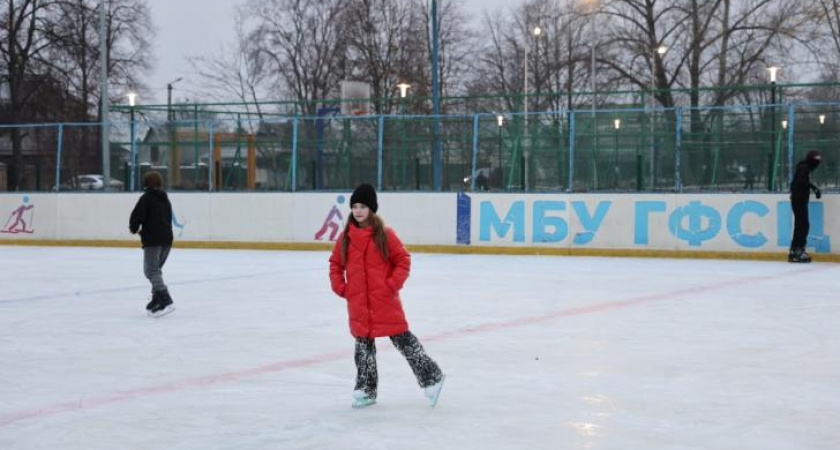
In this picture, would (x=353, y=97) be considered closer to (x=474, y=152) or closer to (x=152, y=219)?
(x=474, y=152)

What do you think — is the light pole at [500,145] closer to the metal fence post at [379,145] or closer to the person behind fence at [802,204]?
the metal fence post at [379,145]

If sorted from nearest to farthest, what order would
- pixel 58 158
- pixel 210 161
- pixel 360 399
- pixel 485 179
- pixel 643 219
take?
pixel 360 399 < pixel 643 219 < pixel 485 179 < pixel 210 161 < pixel 58 158

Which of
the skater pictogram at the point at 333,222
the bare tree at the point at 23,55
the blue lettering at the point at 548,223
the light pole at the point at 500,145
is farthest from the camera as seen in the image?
the bare tree at the point at 23,55

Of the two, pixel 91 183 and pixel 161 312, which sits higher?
pixel 91 183

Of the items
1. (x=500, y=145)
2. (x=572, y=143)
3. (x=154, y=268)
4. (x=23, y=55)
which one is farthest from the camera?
(x=23, y=55)

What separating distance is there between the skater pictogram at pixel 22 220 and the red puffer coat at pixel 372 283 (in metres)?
19.5

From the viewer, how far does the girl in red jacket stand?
6.40 m

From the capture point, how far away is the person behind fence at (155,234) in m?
11.1

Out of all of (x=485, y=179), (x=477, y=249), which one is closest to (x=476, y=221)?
(x=477, y=249)

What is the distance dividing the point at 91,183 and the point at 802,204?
46.5ft

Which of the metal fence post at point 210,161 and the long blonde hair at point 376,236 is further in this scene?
the metal fence post at point 210,161

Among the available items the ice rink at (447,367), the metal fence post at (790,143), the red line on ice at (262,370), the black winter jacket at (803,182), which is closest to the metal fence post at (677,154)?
the metal fence post at (790,143)

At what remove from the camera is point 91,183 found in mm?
24234

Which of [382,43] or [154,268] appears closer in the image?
[154,268]
